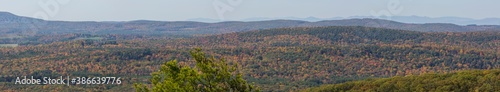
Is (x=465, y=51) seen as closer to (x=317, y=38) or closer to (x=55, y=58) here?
(x=317, y=38)

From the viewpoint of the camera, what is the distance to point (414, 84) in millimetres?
34969

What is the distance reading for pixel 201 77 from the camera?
14.6 m

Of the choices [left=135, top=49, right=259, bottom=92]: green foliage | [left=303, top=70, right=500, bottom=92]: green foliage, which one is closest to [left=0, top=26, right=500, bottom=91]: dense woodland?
[left=303, top=70, right=500, bottom=92]: green foliage

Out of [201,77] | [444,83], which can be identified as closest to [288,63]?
[444,83]

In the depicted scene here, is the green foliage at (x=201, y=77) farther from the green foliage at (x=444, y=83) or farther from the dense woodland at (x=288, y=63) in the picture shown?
the dense woodland at (x=288, y=63)

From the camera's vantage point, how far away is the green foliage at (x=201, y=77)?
46.5 ft

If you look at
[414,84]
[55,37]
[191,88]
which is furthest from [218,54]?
[55,37]

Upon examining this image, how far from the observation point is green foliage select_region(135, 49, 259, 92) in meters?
14.2

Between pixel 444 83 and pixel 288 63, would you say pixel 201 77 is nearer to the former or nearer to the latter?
pixel 444 83

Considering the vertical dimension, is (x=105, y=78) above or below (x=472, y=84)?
below

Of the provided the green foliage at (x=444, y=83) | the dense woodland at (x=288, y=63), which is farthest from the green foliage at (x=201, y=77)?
the dense woodland at (x=288, y=63)

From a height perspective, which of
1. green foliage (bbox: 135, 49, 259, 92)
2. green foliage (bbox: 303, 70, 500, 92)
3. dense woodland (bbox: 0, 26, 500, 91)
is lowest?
dense woodland (bbox: 0, 26, 500, 91)

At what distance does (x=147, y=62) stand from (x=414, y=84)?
55585mm

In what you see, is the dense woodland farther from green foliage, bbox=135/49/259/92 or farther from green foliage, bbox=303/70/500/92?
green foliage, bbox=135/49/259/92
